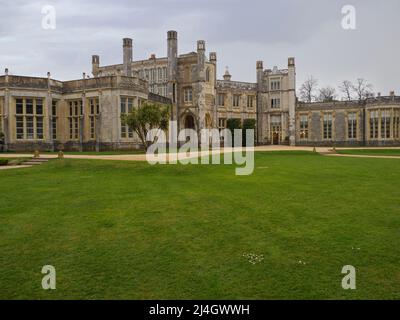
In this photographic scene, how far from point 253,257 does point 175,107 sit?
46.3 metres

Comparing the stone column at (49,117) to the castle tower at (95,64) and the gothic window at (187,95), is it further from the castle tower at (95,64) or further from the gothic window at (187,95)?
the castle tower at (95,64)

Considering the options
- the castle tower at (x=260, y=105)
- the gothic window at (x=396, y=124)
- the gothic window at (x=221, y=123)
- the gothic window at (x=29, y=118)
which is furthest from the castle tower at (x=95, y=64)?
the gothic window at (x=396, y=124)

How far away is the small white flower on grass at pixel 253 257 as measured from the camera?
5.96 m

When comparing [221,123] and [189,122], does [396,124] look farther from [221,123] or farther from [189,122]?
[189,122]

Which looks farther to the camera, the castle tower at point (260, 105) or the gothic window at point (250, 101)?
the gothic window at point (250, 101)

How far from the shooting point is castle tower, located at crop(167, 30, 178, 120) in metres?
50.9

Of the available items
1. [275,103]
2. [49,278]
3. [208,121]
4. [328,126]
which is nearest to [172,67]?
[208,121]

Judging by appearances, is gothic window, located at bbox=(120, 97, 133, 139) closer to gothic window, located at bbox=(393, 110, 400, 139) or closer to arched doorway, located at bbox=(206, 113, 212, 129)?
arched doorway, located at bbox=(206, 113, 212, 129)

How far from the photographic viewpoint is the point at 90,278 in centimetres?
541

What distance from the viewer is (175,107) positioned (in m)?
51.4

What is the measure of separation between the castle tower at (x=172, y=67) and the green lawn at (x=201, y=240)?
39.2 m
